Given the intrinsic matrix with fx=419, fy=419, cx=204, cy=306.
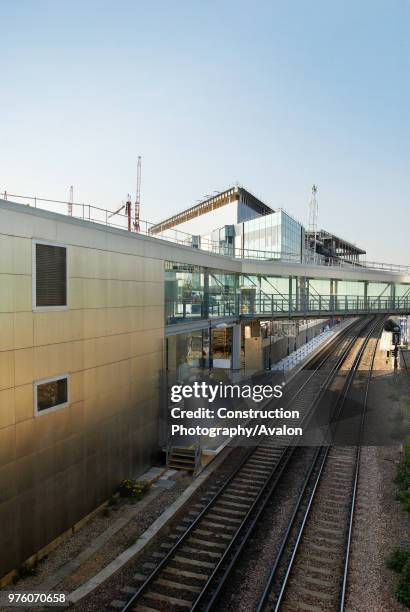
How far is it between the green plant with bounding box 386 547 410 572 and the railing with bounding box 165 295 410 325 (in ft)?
33.7

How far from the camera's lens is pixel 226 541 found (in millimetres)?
10453

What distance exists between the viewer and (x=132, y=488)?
1270cm

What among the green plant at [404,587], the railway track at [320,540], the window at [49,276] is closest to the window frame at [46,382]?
the window at [49,276]

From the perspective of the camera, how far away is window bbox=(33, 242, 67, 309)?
9.75 m

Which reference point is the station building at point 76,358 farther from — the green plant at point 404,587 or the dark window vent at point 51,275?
the green plant at point 404,587

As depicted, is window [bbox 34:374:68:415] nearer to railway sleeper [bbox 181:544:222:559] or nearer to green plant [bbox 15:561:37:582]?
green plant [bbox 15:561:37:582]

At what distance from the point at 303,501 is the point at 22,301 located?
9739 millimetres

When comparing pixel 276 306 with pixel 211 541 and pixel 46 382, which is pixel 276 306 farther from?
pixel 46 382

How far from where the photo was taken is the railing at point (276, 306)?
18484mm

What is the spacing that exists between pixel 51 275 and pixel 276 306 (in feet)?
61.2

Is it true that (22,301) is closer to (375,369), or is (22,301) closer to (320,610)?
(320,610)

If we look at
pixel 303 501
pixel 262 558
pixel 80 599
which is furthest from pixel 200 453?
pixel 80 599

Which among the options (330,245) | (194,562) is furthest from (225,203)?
(194,562)

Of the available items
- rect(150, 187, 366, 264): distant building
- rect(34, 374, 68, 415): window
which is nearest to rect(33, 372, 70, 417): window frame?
rect(34, 374, 68, 415): window
